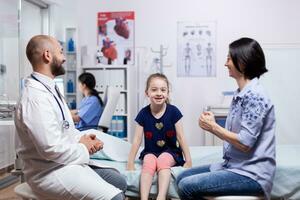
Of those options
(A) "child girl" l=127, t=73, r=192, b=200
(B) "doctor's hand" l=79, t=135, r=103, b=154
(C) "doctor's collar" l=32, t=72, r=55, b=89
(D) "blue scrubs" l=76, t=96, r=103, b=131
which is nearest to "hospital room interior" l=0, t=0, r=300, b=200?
(D) "blue scrubs" l=76, t=96, r=103, b=131

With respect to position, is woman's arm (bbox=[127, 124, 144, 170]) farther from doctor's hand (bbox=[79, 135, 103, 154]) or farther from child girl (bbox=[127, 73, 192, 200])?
doctor's hand (bbox=[79, 135, 103, 154])

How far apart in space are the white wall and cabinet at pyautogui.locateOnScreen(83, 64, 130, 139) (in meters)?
0.59

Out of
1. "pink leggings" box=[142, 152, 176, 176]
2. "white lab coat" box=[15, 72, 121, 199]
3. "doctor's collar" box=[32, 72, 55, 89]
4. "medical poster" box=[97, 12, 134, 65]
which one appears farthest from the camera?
"medical poster" box=[97, 12, 134, 65]

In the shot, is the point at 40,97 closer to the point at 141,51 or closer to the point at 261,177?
the point at 261,177

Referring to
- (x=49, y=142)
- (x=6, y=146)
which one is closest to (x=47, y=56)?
(x=49, y=142)

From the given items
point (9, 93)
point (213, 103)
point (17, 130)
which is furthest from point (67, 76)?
point (17, 130)

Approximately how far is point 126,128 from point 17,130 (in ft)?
8.41

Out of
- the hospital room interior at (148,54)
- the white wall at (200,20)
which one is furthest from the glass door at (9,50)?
the white wall at (200,20)

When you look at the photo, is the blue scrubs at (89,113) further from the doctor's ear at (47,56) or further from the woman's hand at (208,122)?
the woman's hand at (208,122)

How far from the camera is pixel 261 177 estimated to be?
1543 mm

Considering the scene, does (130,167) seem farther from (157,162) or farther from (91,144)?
(91,144)

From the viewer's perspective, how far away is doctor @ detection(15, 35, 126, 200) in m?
1.43

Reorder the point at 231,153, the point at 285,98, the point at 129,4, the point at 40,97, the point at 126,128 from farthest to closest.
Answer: the point at 129,4 → the point at 126,128 → the point at 285,98 → the point at 231,153 → the point at 40,97

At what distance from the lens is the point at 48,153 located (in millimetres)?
1432
